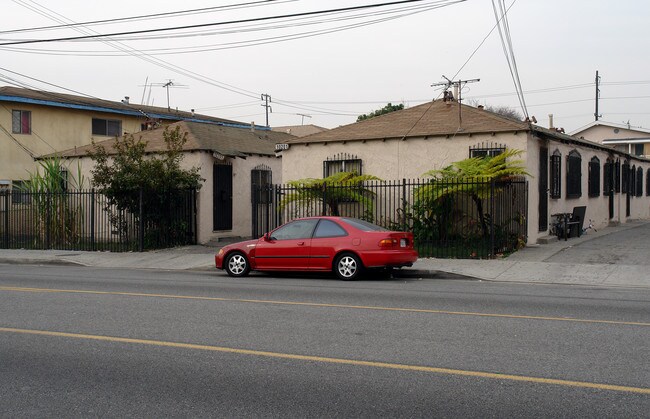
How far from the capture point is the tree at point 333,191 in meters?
18.9

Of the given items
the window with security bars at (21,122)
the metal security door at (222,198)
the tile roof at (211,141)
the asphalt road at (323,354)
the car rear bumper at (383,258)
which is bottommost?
the asphalt road at (323,354)

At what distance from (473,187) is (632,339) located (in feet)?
32.2

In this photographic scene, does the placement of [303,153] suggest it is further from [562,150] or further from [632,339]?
[632,339]

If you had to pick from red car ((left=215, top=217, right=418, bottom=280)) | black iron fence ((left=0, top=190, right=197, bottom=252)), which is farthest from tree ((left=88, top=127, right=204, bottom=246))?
red car ((left=215, top=217, right=418, bottom=280))

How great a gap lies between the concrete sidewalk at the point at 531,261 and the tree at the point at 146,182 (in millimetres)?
1399

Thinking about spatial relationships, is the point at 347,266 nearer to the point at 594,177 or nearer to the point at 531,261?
the point at 531,261

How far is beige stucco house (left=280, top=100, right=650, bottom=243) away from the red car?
19.8 feet

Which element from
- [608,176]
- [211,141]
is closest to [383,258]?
[211,141]

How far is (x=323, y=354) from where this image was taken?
686cm

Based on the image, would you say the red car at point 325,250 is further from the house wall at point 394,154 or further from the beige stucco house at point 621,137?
the beige stucco house at point 621,137

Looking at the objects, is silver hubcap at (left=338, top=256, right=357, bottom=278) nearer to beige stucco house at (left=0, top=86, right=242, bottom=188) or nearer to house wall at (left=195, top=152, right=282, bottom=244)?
house wall at (left=195, top=152, right=282, bottom=244)

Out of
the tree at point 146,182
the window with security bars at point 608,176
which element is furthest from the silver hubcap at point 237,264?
the window with security bars at point 608,176

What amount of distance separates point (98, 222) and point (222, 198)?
4789mm

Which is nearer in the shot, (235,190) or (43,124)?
(235,190)
